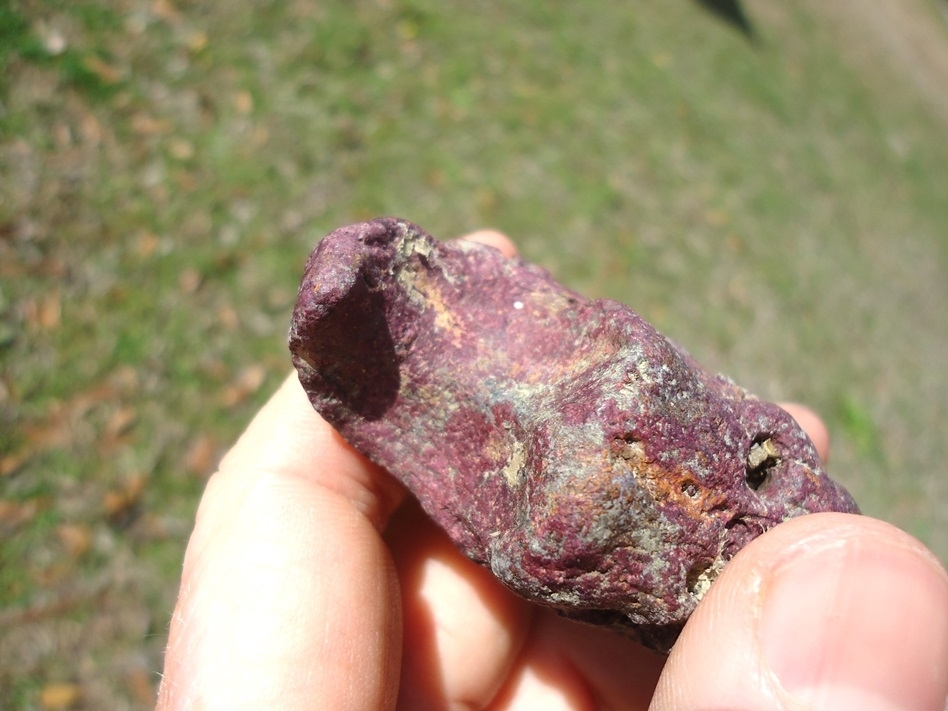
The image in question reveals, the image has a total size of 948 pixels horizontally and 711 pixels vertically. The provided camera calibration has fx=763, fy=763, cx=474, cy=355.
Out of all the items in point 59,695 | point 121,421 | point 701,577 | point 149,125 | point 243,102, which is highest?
point 701,577

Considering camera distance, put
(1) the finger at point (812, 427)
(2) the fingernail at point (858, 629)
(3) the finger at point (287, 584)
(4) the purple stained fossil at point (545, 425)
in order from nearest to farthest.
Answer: (2) the fingernail at point (858, 629)
(4) the purple stained fossil at point (545, 425)
(3) the finger at point (287, 584)
(1) the finger at point (812, 427)

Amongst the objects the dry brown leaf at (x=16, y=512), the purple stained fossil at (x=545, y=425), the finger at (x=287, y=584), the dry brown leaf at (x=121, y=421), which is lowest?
the dry brown leaf at (x=16, y=512)

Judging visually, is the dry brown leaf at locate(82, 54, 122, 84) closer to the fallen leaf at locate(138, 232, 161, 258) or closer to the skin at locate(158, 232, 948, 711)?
the fallen leaf at locate(138, 232, 161, 258)

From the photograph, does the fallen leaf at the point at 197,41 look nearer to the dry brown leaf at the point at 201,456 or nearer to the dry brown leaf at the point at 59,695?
the dry brown leaf at the point at 201,456

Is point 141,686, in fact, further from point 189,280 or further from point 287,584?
point 189,280

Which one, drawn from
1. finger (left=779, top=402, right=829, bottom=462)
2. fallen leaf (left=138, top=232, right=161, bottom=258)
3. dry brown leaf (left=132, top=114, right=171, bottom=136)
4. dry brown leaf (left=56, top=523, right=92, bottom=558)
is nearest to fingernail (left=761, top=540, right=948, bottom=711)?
finger (left=779, top=402, right=829, bottom=462)

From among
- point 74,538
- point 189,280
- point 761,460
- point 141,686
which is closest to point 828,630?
point 761,460

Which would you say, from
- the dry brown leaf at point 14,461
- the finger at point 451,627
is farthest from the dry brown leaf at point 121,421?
the finger at point 451,627
